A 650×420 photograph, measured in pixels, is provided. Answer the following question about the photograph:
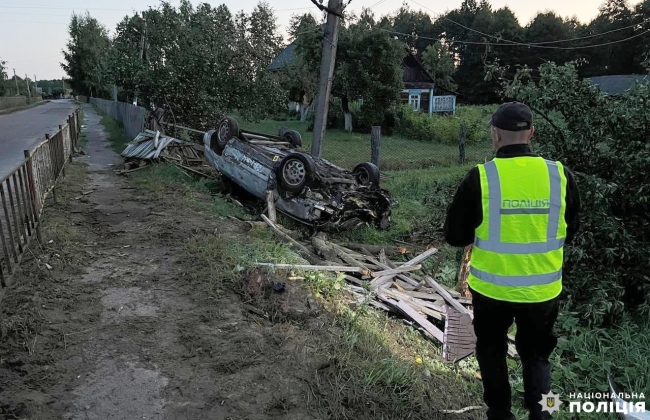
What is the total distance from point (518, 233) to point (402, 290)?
9.47 feet

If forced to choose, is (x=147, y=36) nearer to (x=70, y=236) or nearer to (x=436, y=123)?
(x=70, y=236)

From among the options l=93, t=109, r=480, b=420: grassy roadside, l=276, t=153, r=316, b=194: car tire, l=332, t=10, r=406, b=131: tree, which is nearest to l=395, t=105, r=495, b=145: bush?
l=332, t=10, r=406, b=131: tree

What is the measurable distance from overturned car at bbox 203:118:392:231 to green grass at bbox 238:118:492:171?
4311 millimetres

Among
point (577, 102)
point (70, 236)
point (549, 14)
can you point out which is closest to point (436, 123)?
point (577, 102)

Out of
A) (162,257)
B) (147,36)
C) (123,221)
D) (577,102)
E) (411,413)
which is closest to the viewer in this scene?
(411,413)

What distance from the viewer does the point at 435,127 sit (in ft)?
80.7

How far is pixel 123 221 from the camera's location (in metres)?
6.85

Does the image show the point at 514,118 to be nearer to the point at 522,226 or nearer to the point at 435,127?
the point at 522,226

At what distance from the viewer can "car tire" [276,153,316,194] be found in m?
7.32

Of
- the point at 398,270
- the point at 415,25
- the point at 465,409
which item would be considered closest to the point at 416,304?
the point at 398,270

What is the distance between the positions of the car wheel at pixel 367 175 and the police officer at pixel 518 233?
18.6 feet

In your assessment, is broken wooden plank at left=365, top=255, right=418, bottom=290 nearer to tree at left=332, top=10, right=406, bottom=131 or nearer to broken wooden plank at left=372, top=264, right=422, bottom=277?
broken wooden plank at left=372, top=264, right=422, bottom=277

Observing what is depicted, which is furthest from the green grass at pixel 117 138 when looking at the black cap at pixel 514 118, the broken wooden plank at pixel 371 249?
the black cap at pixel 514 118

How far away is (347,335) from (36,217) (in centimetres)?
408
